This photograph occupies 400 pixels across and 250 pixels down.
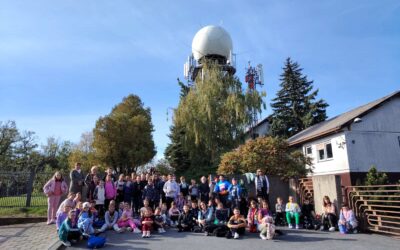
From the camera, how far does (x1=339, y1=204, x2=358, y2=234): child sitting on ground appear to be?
11.8 meters

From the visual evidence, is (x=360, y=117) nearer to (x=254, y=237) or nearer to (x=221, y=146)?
(x=221, y=146)

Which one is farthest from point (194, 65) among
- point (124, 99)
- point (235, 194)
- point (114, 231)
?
point (114, 231)

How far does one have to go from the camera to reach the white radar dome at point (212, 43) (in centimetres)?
3628

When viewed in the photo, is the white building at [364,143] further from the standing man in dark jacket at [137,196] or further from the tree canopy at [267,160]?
the standing man in dark jacket at [137,196]

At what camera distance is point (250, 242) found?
10.0 m

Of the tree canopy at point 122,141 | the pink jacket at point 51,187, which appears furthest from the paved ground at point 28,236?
the tree canopy at point 122,141

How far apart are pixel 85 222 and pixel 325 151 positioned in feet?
62.7

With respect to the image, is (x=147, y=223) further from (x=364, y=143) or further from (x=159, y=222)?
(x=364, y=143)

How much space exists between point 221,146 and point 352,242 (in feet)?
57.0

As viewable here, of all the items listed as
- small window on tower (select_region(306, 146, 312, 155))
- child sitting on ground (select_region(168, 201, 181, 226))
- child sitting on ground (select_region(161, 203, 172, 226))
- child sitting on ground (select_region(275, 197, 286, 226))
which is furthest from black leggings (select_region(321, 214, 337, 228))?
small window on tower (select_region(306, 146, 312, 155))

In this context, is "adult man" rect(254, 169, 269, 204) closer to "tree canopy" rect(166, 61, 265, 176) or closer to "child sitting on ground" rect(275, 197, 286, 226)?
"child sitting on ground" rect(275, 197, 286, 226)

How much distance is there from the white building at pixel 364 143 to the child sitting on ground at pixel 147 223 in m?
15.6

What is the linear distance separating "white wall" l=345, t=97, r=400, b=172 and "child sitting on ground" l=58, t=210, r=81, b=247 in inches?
724

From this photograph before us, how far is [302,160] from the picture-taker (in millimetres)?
18156
